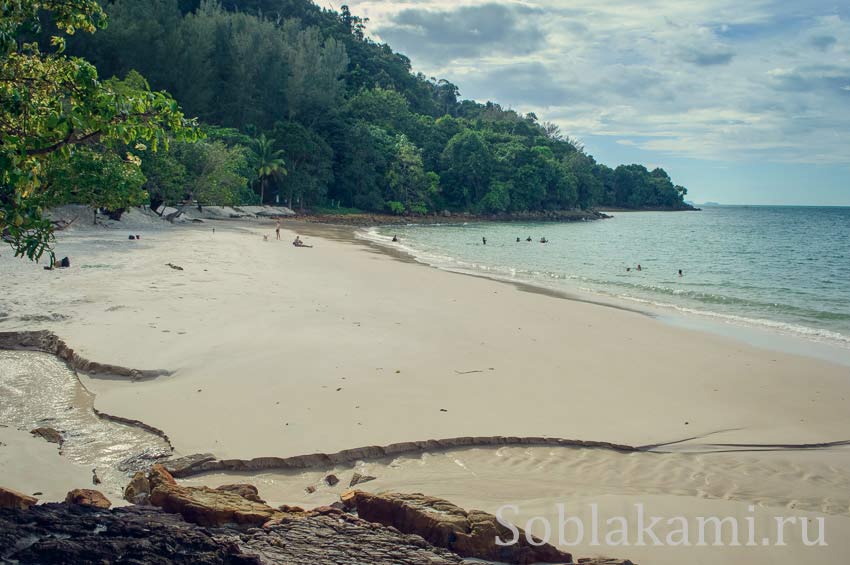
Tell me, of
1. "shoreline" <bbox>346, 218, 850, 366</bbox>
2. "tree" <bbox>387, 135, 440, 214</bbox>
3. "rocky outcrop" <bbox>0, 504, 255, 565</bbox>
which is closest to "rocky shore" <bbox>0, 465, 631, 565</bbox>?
"rocky outcrop" <bbox>0, 504, 255, 565</bbox>

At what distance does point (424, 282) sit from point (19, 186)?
48.6 feet

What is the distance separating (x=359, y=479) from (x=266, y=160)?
57.2 m

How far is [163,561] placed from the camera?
285 centimetres

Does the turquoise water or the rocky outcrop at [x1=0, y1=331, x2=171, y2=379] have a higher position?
the turquoise water

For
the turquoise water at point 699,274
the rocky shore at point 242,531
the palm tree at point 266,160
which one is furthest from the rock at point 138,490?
the palm tree at point 266,160

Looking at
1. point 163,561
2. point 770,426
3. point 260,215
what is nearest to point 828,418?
point 770,426

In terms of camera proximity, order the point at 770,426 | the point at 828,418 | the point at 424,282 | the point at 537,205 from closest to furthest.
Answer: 1. the point at 770,426
2. the point at 828,418
3. the point at 424,282
4. the point at 537,205

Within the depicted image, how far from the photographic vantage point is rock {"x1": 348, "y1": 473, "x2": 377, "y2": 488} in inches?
202

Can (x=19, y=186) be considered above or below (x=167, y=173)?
below

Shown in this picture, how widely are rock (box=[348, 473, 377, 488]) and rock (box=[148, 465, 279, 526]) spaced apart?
1.23m

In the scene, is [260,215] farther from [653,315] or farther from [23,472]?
[23,472]

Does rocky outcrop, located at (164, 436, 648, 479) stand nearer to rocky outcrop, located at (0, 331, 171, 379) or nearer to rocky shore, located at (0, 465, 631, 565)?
rocky shore, located at (0, 465, 631, 565)

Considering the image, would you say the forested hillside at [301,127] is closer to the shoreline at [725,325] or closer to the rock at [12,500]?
the shoreline at [725,325]

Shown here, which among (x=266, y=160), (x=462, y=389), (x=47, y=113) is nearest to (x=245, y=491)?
(x=47, y=113)
